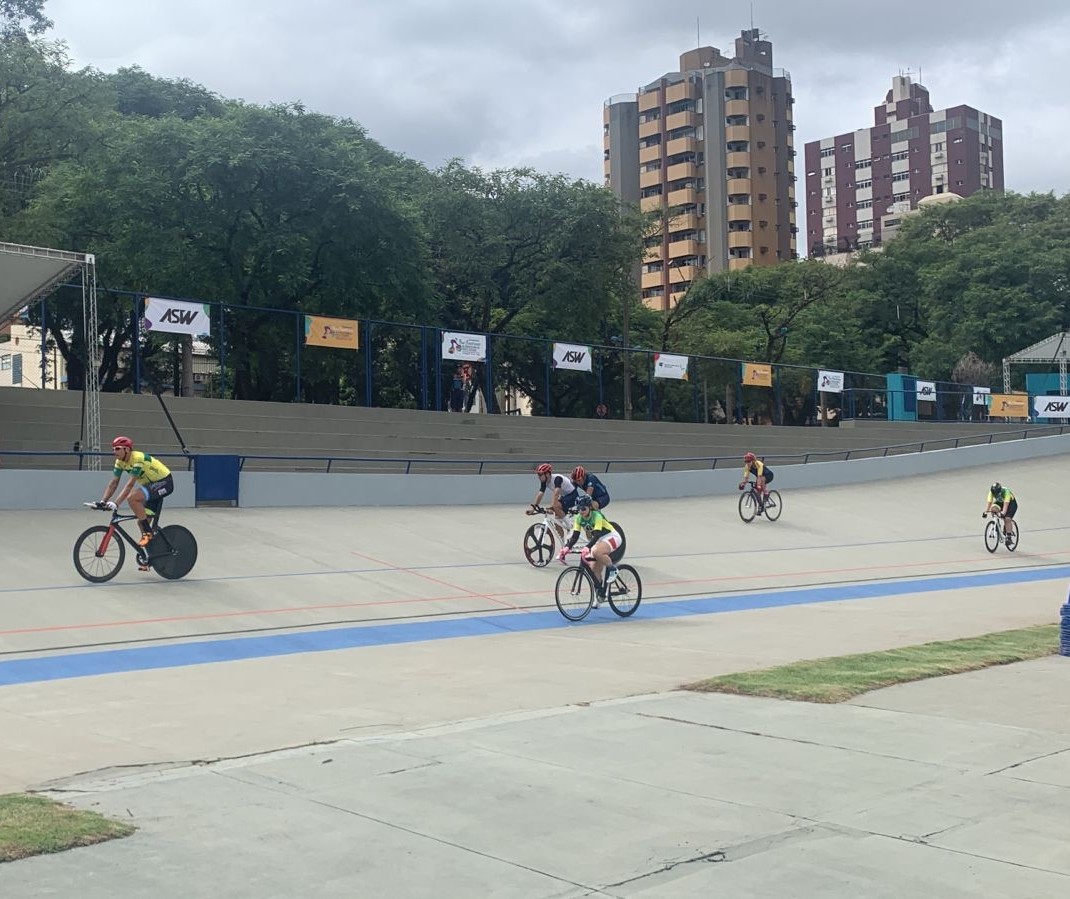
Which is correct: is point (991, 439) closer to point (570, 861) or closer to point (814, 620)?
point (814, 620)

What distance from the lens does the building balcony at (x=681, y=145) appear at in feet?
362

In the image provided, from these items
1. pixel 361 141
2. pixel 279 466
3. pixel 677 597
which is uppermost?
pixel 361 141

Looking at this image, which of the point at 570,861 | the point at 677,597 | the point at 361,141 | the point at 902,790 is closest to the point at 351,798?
the point at 570,861

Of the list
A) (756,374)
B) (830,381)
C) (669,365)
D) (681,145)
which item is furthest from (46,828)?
(681,145)

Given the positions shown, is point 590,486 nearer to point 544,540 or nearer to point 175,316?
point 544,540

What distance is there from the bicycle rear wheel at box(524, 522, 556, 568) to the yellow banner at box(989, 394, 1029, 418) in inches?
1464

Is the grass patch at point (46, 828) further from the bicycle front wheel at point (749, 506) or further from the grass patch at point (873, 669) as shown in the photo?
the bicycle front wheel at point (749, 506)

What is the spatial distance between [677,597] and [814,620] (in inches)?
114

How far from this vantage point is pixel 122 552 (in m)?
14.6

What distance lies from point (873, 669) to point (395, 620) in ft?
21.2

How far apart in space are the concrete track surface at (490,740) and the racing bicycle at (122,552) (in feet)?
0.78

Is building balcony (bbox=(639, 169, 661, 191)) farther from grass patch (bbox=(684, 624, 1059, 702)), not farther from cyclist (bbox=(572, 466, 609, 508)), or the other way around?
grass patch (bbox=(684, 624, 1059, 702))

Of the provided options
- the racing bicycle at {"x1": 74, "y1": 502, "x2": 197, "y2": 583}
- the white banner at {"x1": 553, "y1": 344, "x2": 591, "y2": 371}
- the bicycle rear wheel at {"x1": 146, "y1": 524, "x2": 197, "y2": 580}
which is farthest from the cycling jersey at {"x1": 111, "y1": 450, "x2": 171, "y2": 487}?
the white banner at {"x1": 553, "y1": 344, "x2": 591, "y2": 371}

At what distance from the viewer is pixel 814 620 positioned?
577 inches
